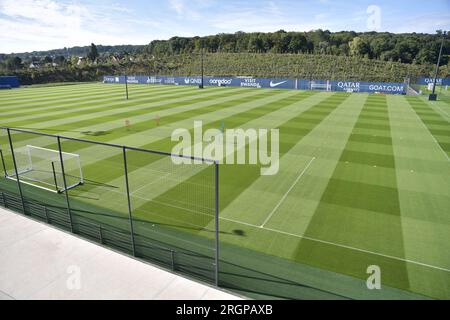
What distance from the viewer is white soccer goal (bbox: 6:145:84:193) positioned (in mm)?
15836

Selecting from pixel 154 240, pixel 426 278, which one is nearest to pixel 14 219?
pixel 154 240

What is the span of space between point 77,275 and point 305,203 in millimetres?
9494

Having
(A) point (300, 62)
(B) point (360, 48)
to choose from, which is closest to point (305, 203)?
(A) point (300, 62)

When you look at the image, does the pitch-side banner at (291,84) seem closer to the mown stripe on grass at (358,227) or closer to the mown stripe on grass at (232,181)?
the mown stripe on grass at (232,181)

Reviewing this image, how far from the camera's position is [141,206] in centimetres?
1355

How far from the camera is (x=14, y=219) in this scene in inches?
486

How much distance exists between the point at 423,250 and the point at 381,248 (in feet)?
4.62

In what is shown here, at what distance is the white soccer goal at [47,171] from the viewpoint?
15836 mm

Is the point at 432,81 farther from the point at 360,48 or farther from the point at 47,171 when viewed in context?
the point at 47,171

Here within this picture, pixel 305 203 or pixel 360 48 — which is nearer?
pixel 305 203

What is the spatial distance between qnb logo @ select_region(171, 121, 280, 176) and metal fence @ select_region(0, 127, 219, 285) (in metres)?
1.88

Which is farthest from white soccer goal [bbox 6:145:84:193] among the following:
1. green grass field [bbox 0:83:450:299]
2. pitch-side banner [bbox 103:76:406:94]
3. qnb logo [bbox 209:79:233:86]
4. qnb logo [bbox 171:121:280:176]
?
qnb logo [bbox 209:79:233:86]

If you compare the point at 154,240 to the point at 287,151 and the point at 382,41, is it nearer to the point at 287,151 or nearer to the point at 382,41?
the point at 287,151

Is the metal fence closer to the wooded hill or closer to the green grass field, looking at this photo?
the green grass field
